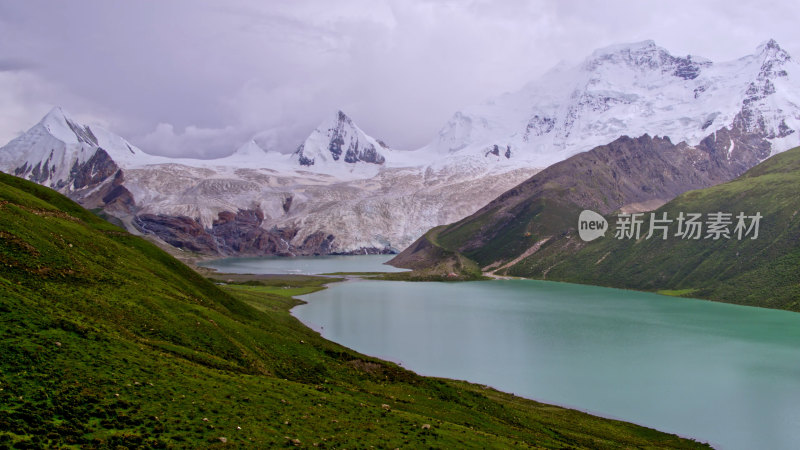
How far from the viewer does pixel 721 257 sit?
12438 cm

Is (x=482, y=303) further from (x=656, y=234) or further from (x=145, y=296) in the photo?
(x=145, y=296)

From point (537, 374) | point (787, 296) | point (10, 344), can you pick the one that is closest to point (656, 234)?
point (787, 296)

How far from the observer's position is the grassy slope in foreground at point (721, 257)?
359 feet

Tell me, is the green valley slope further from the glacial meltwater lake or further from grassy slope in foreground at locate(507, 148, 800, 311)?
the glacial meltwater lake

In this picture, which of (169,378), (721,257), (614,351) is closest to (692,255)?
(721,257)

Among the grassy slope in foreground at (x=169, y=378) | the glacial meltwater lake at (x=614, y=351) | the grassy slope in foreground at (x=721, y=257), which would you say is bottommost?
the glacial meltwater lake at (x=614, y=351)

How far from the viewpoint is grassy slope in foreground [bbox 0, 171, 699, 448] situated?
55.4 feet

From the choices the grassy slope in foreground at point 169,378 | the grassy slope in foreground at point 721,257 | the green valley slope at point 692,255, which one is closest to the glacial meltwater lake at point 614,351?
the grassy slope in foreground at point 169,378

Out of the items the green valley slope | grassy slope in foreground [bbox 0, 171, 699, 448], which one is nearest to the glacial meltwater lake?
grassy slope in foreground [bbox 0, 171, 699, 448]

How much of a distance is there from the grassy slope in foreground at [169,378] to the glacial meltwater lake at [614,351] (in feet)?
23.4

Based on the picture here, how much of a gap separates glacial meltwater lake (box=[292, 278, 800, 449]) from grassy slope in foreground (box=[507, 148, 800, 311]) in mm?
8761

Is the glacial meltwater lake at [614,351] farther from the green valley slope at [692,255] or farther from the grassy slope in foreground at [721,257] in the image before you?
the green valley slope at [692,255]

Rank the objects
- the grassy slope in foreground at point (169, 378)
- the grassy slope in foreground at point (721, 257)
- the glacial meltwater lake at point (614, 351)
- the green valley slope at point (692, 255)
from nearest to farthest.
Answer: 1. the grassy slope in foreground at point (169, 378)
2. the glacial meltwater lake at point (614, 351)
3. the grassy slope in foreground at point (721, 257)
4. the green valley slope at point (692, 255)

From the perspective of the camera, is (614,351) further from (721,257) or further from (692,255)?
(692,255)
